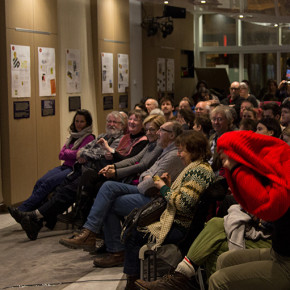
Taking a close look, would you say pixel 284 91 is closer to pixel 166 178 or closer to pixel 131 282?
pixel 166 178

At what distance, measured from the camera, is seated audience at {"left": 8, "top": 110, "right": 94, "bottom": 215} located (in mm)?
6379

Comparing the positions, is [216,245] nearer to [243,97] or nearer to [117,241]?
[117,241]

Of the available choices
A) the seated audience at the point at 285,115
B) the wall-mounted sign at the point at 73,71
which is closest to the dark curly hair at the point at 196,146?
the seated audience at the point at 285,115

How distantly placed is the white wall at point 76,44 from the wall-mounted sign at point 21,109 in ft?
4.17

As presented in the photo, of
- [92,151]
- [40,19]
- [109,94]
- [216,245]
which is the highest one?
[40,19]

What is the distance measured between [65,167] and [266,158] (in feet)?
13.0

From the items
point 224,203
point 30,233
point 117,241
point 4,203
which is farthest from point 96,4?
point 224,203

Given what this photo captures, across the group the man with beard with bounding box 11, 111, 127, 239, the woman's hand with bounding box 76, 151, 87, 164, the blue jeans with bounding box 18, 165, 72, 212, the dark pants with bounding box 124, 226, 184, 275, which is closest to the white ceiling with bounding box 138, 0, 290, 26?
the man with beard with bounding box 11, 111, 127, 239

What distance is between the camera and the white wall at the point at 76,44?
9.04m

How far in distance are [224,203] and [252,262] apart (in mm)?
1086

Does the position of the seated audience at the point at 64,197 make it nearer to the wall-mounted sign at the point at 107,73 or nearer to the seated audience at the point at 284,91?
the wall-mounted sign at the point at 107,73

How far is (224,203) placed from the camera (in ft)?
13.9

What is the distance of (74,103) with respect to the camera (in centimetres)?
945

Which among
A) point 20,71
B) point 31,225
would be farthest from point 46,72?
point 31,225
